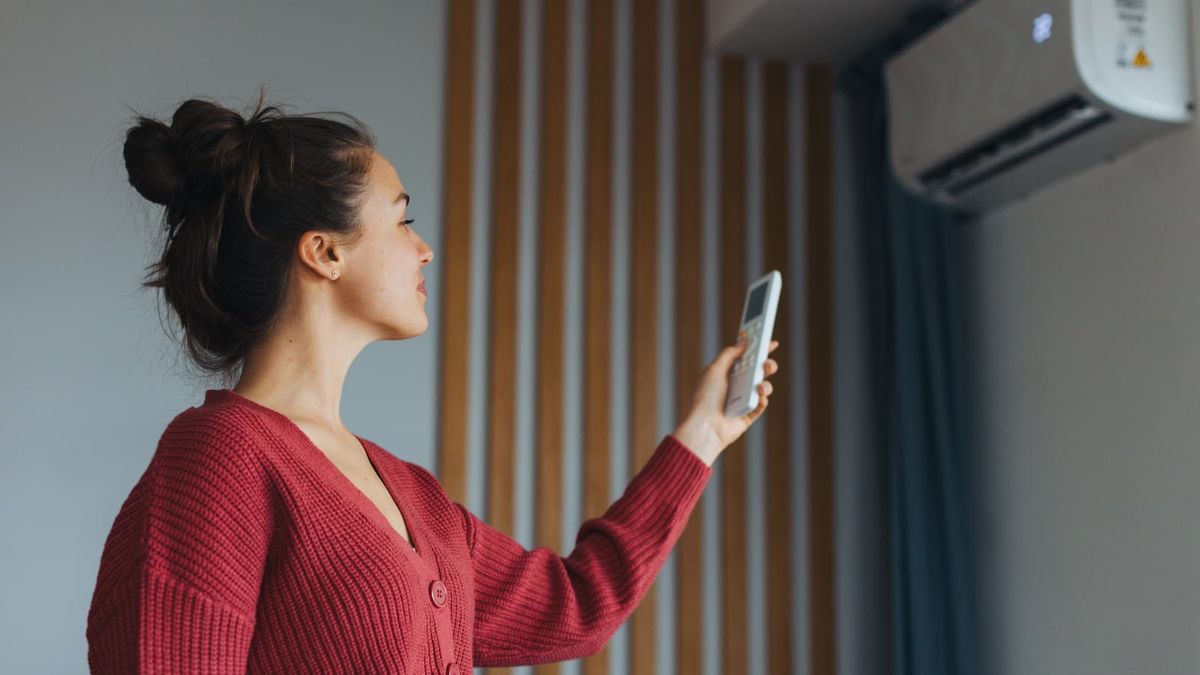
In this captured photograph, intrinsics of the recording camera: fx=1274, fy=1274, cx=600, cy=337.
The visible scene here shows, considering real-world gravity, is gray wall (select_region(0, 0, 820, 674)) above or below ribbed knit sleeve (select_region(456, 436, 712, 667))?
above

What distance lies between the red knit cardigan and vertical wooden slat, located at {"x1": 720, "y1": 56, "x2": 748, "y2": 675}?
148cm

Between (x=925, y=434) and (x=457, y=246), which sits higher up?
(x=457, y=246)

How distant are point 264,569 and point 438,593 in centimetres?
Answer: 19

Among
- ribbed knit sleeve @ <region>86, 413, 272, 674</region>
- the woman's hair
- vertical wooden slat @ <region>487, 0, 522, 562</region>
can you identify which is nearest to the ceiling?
vertical wooden slat @ <region>487, 0, 522, 562</region>

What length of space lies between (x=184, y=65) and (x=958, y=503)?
1856 mm

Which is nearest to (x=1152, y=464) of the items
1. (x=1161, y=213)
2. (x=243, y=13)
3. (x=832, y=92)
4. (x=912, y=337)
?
(x=1161, y=213)

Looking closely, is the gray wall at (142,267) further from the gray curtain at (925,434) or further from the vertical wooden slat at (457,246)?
the gray curtain at (925,434)

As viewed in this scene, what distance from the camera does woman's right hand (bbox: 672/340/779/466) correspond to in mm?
1600

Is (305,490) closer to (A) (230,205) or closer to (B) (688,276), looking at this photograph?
(A) (230,205)

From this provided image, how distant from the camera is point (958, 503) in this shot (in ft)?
8.79

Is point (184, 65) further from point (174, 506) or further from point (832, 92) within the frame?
point (174, 506)

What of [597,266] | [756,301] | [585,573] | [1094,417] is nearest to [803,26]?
[597,266]

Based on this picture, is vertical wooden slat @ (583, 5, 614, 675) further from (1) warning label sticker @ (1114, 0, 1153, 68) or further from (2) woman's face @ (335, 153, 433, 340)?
(2) woman's face @ (335, 153, 433, 340)

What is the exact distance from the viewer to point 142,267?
2.54m
